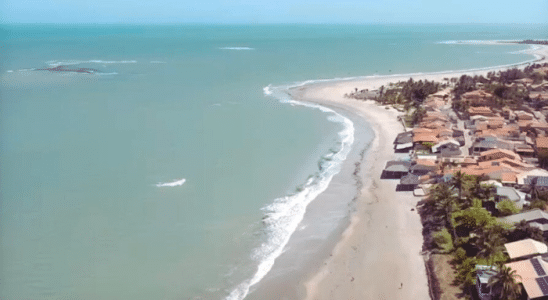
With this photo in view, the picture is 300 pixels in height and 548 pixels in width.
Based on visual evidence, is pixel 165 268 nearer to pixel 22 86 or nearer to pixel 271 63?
pixel 22 86

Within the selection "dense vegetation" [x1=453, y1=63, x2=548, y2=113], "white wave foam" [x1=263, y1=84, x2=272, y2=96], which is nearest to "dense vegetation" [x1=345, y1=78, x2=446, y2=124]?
"dense vegetation" [x1=453, y1=63, x2=548, y2=113]

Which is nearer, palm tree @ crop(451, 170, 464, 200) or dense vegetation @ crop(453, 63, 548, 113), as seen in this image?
palm tree @ crop(451, 170, 464, 200)

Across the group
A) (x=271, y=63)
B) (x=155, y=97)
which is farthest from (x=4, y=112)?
(x=271, y=63)

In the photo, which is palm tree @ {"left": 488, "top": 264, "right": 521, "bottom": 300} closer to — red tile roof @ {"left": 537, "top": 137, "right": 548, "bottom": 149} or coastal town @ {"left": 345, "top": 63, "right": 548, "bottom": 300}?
coastal town @ {"left": 345, "top": 63, "right": 548, "bottom": 300}

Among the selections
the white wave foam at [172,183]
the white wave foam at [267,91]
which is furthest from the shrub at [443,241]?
the white wave foam at [267,91]

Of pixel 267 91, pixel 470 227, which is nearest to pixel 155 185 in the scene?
pixel 470 227
